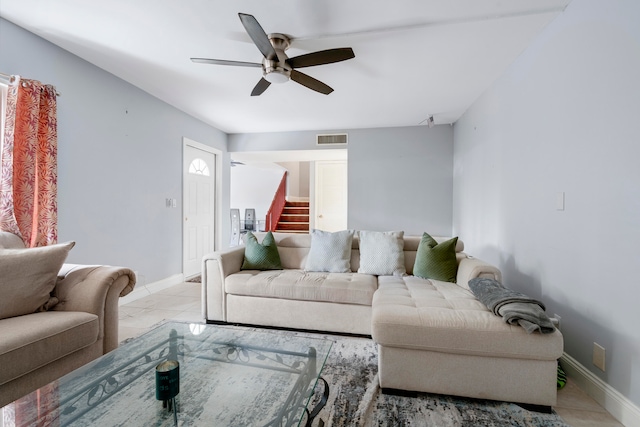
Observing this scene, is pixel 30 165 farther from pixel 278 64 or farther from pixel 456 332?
pixel 456 332

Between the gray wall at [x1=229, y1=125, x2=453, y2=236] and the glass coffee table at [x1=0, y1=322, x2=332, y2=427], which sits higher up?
the gray wall at [x1=229, y1=125, x2=453, y2=236]

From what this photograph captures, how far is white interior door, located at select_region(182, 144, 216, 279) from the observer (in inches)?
166

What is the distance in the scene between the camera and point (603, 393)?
154cm

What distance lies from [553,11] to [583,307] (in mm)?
1964

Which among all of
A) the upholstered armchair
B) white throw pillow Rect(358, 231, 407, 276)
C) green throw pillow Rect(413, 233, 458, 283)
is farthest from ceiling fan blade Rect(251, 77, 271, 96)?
green throw pillow Rect(413, 233, 458, 283)

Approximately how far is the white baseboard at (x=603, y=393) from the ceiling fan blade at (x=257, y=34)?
2.81m

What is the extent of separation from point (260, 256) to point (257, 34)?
185 cm

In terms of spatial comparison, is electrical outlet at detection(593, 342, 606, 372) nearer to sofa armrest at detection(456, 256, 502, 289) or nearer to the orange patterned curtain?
sofa armrest at detection(456, 256, 502, 289)

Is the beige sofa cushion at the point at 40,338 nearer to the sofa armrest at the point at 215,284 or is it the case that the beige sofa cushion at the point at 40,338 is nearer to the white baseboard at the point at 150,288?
the sofa armrest at the point at 215,284

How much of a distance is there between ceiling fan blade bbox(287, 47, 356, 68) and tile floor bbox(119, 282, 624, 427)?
243 centimetres

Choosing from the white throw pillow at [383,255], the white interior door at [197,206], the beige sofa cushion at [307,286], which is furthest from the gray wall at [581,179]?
the white interior door at [197,206]

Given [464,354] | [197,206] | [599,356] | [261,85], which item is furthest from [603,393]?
[197,206]

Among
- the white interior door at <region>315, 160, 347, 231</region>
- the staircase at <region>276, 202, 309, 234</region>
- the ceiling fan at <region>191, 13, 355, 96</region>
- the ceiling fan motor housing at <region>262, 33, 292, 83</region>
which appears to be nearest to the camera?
the ceiling fan at <region>191, 13, 355, 96</region>

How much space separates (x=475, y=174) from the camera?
3568 millimetres
